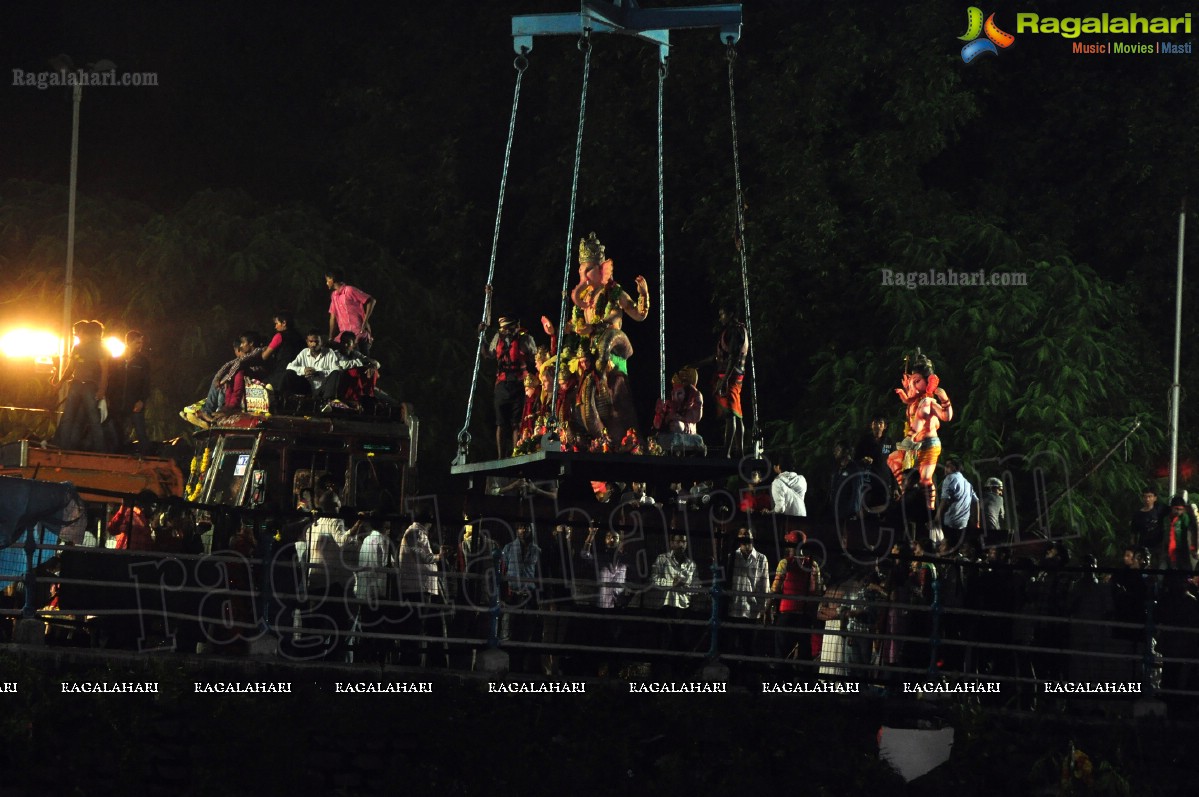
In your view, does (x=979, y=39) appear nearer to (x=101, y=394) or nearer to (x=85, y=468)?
(x=101, y=394)

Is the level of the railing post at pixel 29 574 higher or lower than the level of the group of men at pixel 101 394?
lower

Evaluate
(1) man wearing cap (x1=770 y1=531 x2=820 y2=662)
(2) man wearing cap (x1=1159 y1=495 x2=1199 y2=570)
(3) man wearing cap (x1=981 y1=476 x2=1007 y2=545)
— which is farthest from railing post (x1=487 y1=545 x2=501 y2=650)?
(3) man wearing cap (x1=981 y1=476 x2=1007 y2=545)

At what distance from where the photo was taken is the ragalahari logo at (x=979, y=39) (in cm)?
3172

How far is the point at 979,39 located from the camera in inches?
1252

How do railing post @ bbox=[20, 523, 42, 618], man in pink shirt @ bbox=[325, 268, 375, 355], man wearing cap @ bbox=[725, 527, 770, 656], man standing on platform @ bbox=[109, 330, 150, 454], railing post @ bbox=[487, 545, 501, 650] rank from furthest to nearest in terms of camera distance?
man in pink shirt @ bbox=[325, 268, 375, 355] → man standing on platform @ bbox=[109, 330, 150, 454] → man wearing cap @ bbox=[725, 527, 770, 656] → railing post @ bbox=[487, 545, 501, 650] → railing post @ bbox=[20, 523, 42, 618]

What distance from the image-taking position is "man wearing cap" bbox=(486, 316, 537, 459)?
21.9 metres

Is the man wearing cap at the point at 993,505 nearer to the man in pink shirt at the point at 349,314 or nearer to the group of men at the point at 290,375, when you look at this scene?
the group of men at the point at 290,375

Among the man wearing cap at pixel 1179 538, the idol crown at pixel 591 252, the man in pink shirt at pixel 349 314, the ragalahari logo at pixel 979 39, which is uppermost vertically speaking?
the ragalahari logo at pixel 979 39

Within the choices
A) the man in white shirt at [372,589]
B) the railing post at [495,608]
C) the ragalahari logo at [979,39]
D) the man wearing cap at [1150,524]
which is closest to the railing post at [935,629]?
the railing post at [495,608]

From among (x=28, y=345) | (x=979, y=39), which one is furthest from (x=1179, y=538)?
(x=979, y=39)

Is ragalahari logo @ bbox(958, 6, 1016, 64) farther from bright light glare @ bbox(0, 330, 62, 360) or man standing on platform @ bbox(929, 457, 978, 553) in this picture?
bright light glare @ bbox(0, 330, 62, 360)

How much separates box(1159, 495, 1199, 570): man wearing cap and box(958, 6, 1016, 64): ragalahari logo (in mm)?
13794

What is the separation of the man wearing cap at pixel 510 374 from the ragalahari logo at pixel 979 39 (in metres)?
12.4

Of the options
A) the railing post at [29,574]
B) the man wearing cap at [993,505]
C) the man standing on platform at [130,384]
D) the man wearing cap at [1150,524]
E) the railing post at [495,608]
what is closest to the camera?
the railing post at [29,574]
